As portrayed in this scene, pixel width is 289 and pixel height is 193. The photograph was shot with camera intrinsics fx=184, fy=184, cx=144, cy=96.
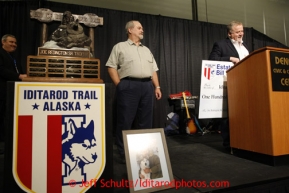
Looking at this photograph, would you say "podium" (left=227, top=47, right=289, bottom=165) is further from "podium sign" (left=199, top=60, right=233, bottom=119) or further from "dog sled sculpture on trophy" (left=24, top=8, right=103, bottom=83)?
"dog sled sculpture on trophy" (left=24, top=8, right=103, bottom=83)

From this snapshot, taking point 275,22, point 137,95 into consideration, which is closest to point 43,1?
point 137,95

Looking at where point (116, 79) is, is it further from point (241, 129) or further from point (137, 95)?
point (241, 129)

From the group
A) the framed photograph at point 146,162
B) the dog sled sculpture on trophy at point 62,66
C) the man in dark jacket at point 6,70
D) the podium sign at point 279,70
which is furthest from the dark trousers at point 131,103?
the man in dark jacket at point 6,70

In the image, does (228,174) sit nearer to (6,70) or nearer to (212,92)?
(212,92)

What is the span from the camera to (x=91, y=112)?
0.83 metres

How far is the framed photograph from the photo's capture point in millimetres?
932

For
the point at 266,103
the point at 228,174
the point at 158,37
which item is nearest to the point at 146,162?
the point at 228,174

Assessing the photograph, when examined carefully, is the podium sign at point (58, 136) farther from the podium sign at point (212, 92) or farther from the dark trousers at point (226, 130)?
the dark trousers at point (226, 130)

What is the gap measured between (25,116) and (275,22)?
587 cm

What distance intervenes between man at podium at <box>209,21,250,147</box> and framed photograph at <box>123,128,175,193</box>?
108 centimetres

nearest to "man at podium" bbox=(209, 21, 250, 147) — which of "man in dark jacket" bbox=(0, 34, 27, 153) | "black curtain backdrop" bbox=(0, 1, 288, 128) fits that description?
"black curtain backdrop" bbox=(0, 1, 288, 128)

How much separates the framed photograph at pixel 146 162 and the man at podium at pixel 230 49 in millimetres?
1077

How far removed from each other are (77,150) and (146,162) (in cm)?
37

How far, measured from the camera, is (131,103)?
1.59 meters
